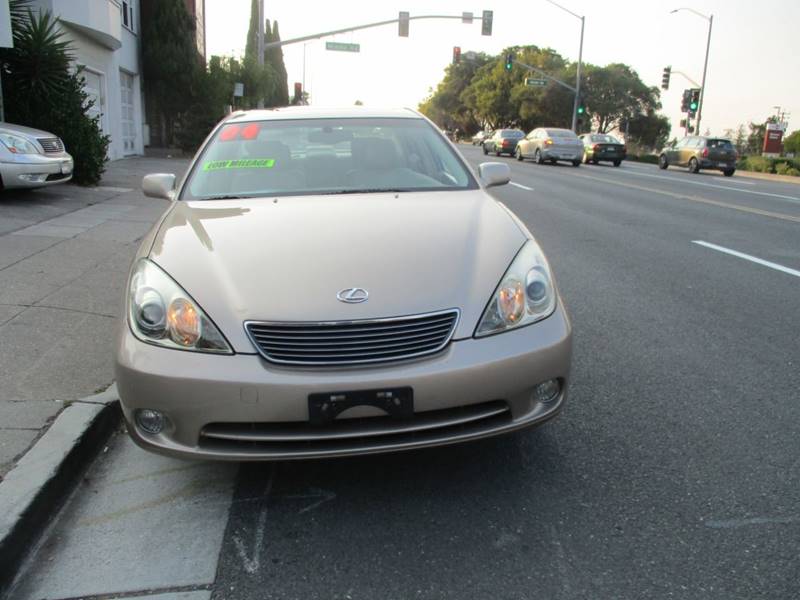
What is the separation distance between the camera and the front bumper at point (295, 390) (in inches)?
100

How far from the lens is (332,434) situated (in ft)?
8.54

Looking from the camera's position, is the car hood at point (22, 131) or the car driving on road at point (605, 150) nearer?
the car hood at point (22, 131)

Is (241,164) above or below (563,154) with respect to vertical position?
above

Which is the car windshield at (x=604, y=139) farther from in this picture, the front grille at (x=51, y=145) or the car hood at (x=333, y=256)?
the car hood at (x=333, y=256)

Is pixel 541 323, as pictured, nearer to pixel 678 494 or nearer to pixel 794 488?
pixel 678 494

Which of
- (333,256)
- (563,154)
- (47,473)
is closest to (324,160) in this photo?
(333,256)

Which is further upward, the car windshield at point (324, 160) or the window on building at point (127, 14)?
the window on building at point (127, 14)

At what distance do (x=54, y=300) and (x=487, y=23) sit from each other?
2658 cm

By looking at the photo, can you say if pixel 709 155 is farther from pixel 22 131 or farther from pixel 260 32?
pixel 22 131

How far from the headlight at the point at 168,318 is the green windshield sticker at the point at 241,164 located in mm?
1414

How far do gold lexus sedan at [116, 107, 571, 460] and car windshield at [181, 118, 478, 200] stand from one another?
0.82 metres

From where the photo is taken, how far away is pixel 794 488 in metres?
2.97

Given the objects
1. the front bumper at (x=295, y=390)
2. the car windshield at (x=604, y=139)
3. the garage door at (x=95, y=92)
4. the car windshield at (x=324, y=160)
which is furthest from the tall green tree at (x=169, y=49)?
the front bumper at (x=295, y=390)


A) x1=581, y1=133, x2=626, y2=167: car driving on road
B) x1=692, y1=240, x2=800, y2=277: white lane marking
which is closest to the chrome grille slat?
x1=692, y1=240, x2=800, y2=277: white lane marking
